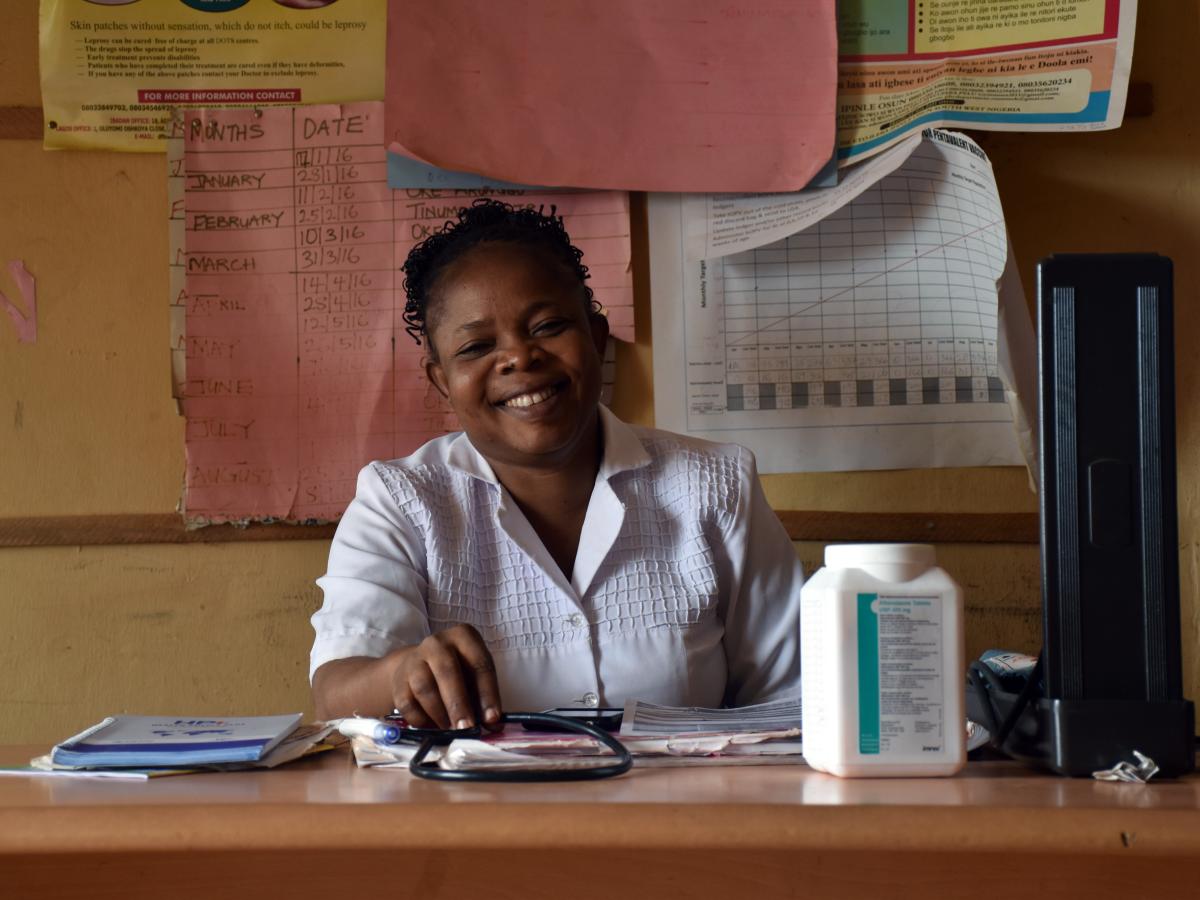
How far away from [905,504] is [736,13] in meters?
0.74

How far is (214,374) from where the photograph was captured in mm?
1659

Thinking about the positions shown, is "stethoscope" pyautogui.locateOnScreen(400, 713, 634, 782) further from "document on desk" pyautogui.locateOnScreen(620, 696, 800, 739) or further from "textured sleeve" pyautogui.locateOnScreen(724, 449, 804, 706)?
"textured sleeve" pyautogui.locateOnScreen(724, 449, 804, 706)

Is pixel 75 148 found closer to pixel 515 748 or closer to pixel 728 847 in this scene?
pixel 515 748

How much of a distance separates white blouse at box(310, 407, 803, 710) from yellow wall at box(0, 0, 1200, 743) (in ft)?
0.95

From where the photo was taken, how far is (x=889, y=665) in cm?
69

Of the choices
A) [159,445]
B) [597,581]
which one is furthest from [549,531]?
[159,445]

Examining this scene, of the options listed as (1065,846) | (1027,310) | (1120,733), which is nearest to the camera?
(1065,846)

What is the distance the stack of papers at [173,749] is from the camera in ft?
2.53

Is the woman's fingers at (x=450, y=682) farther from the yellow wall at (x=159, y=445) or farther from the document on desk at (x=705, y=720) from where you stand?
the yellow wall at (x=159, y=445)

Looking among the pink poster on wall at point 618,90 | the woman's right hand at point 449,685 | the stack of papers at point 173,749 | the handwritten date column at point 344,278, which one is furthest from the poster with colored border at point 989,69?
the stack of papers at point 173,749

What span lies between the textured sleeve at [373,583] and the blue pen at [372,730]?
1.18ft

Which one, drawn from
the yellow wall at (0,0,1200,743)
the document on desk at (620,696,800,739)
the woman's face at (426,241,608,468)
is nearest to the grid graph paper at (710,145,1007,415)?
the yellow wall at (0,0,1200,743)

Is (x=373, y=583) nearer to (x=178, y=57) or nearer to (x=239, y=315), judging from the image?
(x=239, y=315)

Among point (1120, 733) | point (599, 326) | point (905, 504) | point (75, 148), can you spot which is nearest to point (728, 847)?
point (1120, 733)
